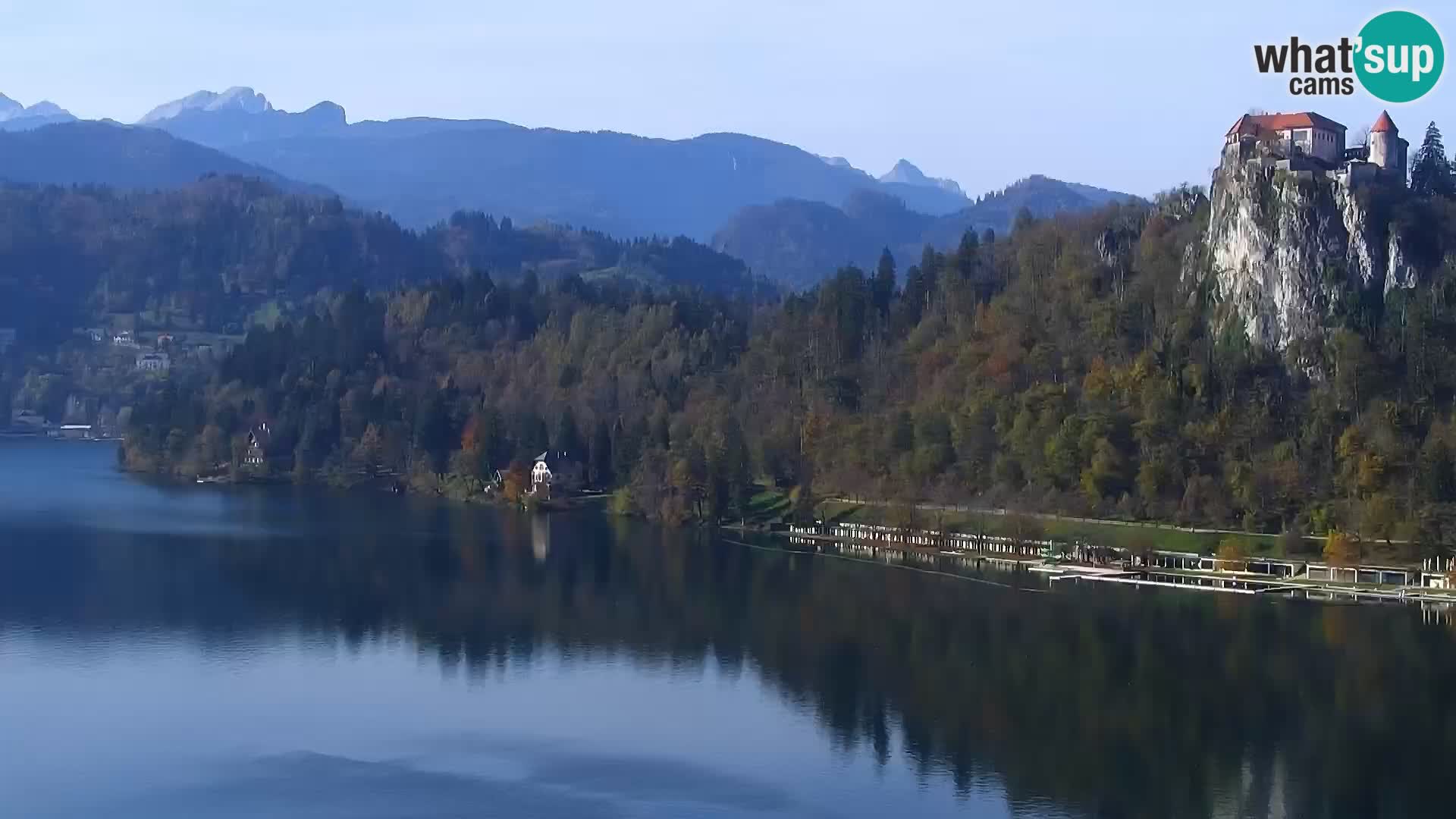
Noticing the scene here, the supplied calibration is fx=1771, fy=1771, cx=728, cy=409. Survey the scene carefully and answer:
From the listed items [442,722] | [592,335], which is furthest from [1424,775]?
[592,335]

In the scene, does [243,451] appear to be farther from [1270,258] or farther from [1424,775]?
[1424,775]

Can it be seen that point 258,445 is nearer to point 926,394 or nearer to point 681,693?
point 926,394

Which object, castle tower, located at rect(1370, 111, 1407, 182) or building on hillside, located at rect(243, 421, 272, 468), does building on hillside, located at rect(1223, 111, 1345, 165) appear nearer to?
castle tower, located at rect(1370, 111, 1407, 182)

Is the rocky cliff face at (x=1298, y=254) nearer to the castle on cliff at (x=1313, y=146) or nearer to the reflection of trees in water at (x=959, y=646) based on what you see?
the castle on cliff at (x=1313, y=146)

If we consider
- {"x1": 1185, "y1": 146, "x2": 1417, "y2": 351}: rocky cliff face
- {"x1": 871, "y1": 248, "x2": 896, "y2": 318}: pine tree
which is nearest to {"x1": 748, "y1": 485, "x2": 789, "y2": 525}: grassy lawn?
{"x1": 871, "y1": 248, "x2": 896, "y2": 318}: pine tree

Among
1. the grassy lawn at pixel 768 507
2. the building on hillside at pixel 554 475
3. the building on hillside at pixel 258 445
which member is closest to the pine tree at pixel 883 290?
the grassy lawn at pixel 768 507

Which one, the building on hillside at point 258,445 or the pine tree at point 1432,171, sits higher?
the pine tree at point 1432,171
